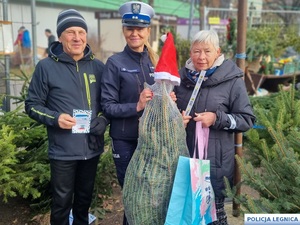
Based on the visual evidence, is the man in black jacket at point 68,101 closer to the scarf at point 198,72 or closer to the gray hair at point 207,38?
the scarf at point 198,72

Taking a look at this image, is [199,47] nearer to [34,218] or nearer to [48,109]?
[48,109]

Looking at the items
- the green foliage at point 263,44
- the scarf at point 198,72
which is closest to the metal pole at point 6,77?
the scarf at point 198,72

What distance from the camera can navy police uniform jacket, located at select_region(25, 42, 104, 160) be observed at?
2545mm

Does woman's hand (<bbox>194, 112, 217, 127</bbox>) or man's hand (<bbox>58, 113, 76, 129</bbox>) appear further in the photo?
man's hand (<bbox>58, 113, 76, 129</bbox>)

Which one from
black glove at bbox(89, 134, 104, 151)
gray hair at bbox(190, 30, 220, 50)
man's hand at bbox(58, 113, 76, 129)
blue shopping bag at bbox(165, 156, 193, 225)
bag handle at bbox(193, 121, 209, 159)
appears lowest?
blue shopping bag at bbox(165, 156, 193, 225)

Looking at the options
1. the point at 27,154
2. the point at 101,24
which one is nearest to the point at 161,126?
the point at 27,154

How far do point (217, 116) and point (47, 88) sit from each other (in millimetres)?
1203

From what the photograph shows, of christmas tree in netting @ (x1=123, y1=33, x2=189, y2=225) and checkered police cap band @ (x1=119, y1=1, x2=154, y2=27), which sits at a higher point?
checkered police cap band @ (x1=119, y1=1, x2=154, y2=27)

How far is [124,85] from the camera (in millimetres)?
2543

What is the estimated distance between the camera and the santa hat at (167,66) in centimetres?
218

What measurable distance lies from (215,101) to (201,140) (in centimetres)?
28

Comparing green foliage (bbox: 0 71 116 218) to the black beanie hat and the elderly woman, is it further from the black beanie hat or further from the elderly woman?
the elderly woman

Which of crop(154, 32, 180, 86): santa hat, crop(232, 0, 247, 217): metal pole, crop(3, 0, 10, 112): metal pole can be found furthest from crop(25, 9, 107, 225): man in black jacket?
crop(3, 0, 10, 112): metal pole

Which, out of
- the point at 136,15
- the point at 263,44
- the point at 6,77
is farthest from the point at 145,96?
the point at 263,44
